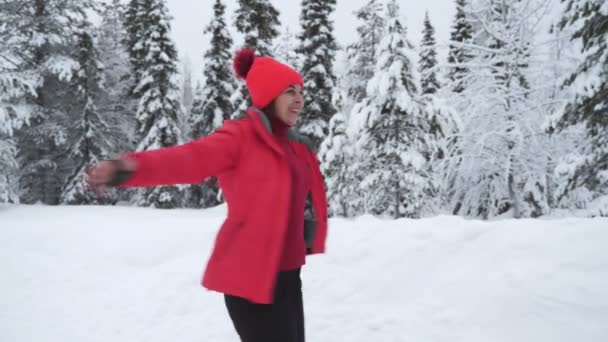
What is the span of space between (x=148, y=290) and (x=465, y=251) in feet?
14.5

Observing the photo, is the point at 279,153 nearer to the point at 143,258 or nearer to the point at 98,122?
the point at 143,258

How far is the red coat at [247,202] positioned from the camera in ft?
6.05

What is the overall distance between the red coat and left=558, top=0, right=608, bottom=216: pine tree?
8443mm

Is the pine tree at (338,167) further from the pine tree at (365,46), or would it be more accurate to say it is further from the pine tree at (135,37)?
the pine tree at (135,37)

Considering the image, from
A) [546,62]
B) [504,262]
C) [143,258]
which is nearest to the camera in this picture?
[504,262]

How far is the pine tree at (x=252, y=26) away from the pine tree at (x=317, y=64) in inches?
79.7

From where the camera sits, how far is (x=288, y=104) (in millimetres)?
2156

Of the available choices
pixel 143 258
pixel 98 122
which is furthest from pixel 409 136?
pixel 98 122

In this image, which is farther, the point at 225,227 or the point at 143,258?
the point at 143,258

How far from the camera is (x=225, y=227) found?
1.98 metres

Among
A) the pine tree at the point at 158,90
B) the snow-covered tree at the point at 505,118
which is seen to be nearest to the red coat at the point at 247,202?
the snow-covered tree at the point at 505,118

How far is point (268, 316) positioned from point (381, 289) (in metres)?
2.76

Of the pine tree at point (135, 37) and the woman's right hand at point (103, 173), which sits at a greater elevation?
the pine tree at point (135, 37)

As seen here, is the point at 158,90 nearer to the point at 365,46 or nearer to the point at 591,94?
the point at 365,46
